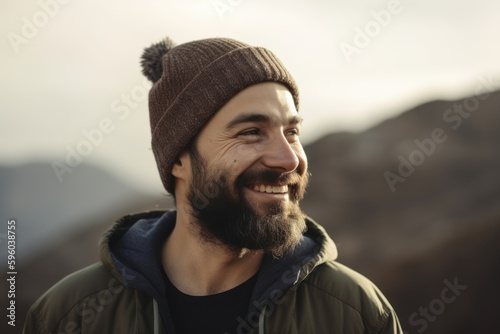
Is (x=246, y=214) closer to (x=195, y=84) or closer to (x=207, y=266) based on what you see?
(x=207, y=266)

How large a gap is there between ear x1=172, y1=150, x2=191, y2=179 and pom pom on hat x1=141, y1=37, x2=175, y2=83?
0.59 m

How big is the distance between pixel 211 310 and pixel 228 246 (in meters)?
0.37

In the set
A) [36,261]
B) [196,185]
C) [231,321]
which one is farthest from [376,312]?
[36,261]

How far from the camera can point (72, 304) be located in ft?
11.2

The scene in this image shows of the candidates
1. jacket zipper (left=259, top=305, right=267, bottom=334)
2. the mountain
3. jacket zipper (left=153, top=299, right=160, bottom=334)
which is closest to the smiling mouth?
jacket zipper (left=259, top=305, right=267, bottom=334)

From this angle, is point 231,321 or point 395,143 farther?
point 395,143

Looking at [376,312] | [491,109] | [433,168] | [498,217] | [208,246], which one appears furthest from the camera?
[491,109]

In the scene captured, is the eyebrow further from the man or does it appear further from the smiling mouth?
the smiling mouth

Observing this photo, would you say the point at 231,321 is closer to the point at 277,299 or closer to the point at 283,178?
the point at 277,299

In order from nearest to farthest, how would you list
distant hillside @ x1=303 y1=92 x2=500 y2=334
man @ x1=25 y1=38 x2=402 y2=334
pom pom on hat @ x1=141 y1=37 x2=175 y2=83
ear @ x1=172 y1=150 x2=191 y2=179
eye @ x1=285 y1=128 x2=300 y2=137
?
man @ x1=25 y1=38 x2=402 y2=334, eye @ x1=285 y1=128 x2=300 y2=137, ear @ x1=172 y1=150 x2=191 y2=179, pom pom on hat @ x1=141 y1=37 x2=175 y2=83, distant hillside @ x1=303 y1=92 x2=500 y2=334

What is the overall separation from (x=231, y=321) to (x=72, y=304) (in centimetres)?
92

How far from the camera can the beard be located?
329cm

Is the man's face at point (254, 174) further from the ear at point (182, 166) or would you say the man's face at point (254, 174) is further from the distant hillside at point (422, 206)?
the distant hillside at point (422, 206)

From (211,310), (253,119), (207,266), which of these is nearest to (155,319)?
(211,310)
